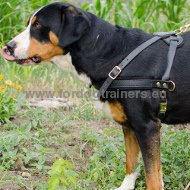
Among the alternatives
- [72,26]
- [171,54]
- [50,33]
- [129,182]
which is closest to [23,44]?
[50,33]

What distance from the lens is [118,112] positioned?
3918 millimetres

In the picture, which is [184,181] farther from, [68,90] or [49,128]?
[68,90]

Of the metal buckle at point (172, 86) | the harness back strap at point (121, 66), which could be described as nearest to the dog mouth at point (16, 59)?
the harness back strap at point (121, 66)

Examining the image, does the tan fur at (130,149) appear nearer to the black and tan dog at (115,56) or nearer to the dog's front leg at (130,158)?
the dog's front leg at (130,158)

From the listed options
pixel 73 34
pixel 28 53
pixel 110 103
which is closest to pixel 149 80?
pixel 110 103

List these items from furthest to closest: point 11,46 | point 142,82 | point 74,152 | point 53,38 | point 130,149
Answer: point 74,152, point 130,149, point 11,46, point 53,38, point 142,82

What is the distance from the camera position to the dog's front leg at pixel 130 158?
14.1 ft

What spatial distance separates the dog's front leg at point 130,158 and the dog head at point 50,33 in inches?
35.4

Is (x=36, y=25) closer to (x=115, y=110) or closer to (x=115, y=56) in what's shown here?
(x=115, y=56)

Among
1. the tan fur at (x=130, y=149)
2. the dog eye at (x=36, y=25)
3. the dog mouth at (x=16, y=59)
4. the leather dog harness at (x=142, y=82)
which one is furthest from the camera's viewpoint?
the tan fur at (x=130, y=149)

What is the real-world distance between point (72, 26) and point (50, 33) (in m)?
0.20

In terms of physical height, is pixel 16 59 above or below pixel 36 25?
below

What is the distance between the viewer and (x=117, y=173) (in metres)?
4.56

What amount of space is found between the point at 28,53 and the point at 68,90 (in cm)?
258
